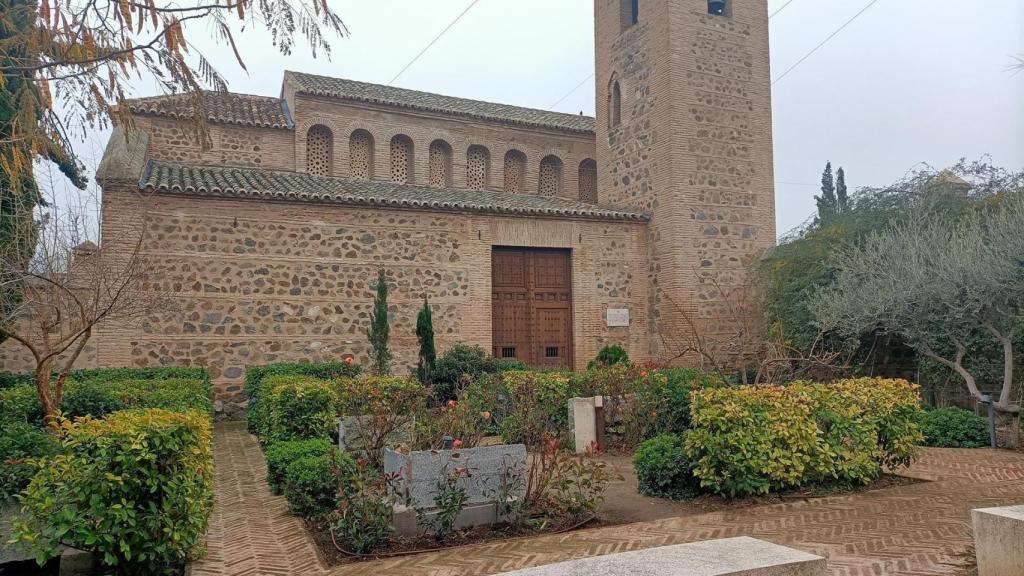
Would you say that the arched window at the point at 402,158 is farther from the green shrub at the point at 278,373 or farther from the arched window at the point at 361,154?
the green shrub at the point at 278,373

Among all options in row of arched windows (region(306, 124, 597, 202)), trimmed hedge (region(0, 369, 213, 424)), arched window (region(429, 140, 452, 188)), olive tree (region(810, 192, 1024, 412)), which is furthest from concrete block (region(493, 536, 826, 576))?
arched window (region(429, 140, 452, 188))

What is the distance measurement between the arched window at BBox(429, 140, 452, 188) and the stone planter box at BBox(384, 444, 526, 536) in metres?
13.7

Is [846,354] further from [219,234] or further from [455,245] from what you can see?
[219,234]

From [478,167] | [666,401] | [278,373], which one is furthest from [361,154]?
[666,401]

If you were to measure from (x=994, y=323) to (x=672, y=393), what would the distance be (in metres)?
5.35

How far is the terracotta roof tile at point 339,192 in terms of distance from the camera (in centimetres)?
1328

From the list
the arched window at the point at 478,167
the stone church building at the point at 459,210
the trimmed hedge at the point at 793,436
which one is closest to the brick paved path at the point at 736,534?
the trimmed hedge at the point at 793,436

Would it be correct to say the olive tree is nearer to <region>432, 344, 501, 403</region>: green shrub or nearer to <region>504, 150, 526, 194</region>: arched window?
<region>432, 344, 501, 403</region>: green shrub

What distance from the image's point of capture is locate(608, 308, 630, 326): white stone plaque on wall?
646 inches

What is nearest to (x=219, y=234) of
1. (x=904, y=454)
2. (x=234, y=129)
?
(x=234, y=129)

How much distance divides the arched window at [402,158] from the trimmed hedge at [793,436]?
516 inches

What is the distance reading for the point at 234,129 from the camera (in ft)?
55.0

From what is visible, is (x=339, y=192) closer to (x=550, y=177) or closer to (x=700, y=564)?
(x=550, y=177)

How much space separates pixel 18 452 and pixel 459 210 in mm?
10600
